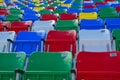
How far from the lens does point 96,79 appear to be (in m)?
5.33

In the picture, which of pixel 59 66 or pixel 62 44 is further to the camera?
pixel 62 44

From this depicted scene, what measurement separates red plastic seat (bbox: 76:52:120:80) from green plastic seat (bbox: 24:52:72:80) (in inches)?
9.5

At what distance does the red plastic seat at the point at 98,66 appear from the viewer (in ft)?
17.4

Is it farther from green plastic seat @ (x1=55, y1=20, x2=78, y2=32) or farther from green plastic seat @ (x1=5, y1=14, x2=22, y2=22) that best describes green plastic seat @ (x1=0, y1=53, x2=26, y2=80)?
green plastic seat @ (x1=5, y1=14, x2=22, y2=22)

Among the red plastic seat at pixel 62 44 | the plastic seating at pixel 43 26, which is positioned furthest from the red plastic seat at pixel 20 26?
the red plastic seat at pixel 62 44

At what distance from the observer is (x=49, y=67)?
5840 mm

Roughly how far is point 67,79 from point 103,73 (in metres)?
0.66

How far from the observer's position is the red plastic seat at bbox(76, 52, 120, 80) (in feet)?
17.4

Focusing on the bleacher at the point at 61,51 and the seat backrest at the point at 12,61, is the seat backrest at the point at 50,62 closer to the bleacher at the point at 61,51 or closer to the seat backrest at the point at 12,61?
the bleacher at the point at 61,51

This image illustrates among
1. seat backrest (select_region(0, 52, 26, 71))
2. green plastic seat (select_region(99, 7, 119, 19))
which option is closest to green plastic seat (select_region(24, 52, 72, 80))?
seat backrest (select_region(0, 52, 26, 71))

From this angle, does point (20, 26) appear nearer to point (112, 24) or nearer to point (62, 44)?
point (62, 44)

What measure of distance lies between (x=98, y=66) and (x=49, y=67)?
0.96m

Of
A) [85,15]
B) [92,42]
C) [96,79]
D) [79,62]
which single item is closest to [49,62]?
[79,62]

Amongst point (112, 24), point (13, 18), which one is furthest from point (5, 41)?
point (13, 18)
